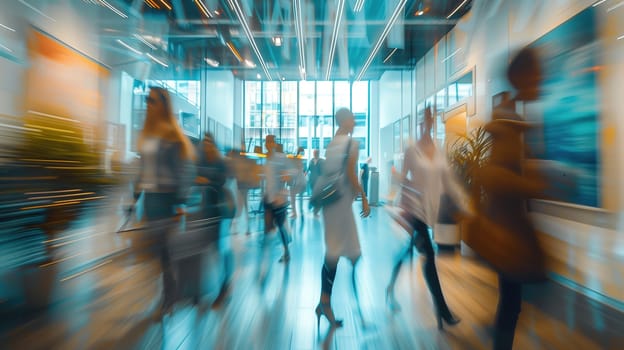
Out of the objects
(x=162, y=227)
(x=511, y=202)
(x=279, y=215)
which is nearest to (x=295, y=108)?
(x=279, y=215)

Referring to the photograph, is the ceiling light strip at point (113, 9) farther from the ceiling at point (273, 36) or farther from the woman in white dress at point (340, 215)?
the woman in white dress at point (340, 215)

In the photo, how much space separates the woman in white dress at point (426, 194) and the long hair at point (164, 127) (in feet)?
5.33

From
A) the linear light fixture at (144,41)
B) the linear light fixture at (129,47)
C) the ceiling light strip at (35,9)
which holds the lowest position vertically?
the ceiling light strip at (35,9)

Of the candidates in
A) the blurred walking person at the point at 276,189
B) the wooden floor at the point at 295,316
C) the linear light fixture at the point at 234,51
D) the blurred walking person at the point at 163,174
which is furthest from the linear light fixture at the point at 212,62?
the blurred walking person at the point at 163,174

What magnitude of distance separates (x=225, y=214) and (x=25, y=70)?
246 cm

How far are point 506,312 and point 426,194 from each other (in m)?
0.95

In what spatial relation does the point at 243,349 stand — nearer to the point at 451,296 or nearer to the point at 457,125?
the point at 451,296

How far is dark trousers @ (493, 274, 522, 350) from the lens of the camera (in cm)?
149

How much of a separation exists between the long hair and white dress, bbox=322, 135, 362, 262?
39.5 inches

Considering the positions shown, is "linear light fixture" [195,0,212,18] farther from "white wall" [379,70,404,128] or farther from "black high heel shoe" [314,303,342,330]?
"black high heel shoe" [314,303,342,330]

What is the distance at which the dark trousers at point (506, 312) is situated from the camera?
1492 millimetres

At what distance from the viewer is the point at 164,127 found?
2.29 meters

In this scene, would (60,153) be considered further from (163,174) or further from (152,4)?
(152,4)

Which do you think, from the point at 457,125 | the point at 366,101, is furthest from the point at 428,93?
the point at 366,101
